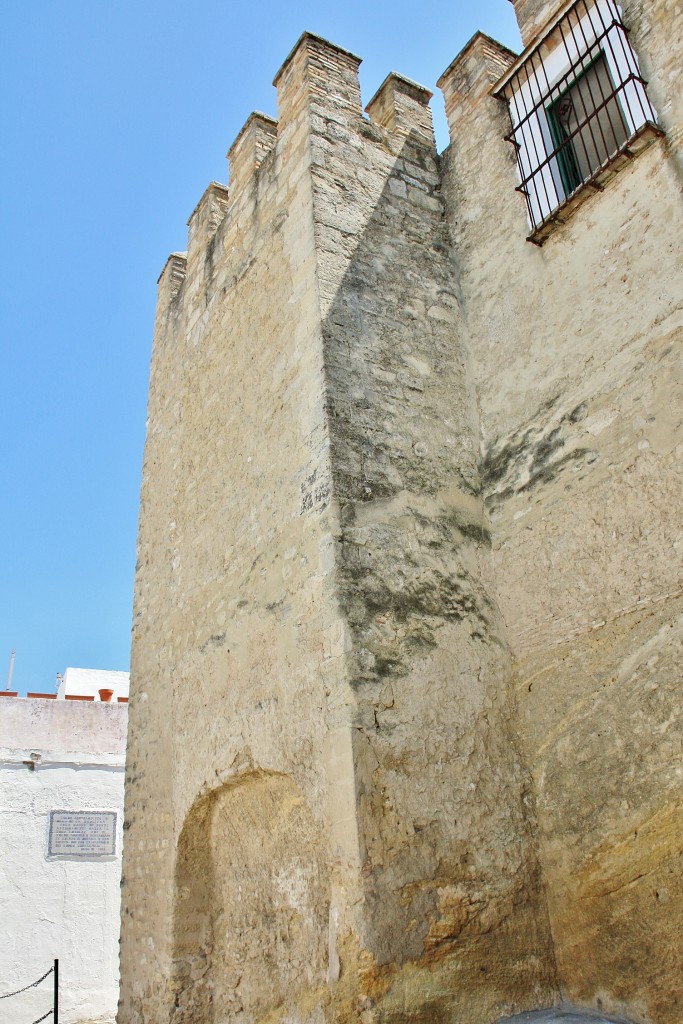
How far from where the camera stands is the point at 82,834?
8828mm

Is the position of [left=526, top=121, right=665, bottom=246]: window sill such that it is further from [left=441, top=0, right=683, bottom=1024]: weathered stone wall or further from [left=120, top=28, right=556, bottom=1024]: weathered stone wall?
[left=120, top=28, right=556, bottom=1024]: weathered stone wall

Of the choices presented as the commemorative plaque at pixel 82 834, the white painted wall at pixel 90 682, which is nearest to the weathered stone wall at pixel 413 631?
the commemorative plaque at pixel 82 834

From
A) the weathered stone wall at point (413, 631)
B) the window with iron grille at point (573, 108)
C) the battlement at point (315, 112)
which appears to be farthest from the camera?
the battlement at point (315, 112)

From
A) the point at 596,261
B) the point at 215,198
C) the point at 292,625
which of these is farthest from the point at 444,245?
the point at 292,625

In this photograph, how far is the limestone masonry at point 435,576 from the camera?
315 centimetres

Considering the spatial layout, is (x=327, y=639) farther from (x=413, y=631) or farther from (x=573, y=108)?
(x=573, y=108)

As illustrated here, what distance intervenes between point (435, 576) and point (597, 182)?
2165mm

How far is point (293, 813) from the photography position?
3729 millimetres

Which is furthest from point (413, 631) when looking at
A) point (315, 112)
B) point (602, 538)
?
point (315, 112)

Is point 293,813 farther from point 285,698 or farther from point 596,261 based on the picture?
point 596,261

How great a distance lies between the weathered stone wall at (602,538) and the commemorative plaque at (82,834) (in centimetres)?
688

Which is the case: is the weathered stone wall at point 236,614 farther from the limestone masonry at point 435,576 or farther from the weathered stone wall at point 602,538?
the weathered stone wall at point 602,538

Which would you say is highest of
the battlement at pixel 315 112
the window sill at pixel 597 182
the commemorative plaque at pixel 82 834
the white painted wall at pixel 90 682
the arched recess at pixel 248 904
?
the battlement at pixel 315 112

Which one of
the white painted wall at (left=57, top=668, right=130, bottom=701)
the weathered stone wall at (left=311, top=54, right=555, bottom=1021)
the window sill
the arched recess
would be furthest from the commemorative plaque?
the window sill
